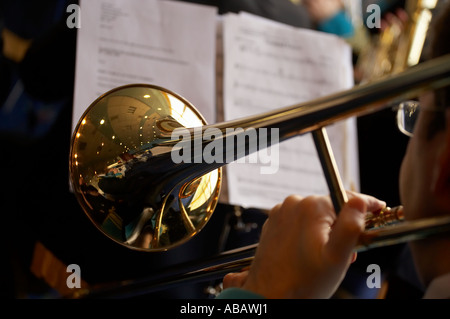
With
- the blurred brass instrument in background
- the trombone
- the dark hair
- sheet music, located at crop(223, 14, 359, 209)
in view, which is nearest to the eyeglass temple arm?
the trombone

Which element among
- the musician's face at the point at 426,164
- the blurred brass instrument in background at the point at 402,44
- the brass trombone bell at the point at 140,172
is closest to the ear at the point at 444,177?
the musician's face at the point at 426,164

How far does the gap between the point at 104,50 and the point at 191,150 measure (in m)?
0.46

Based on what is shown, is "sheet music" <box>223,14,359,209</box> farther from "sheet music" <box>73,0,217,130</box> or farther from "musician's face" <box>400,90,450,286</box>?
"musician's face" <box>400,90,450,286</box>

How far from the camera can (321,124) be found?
0.49m

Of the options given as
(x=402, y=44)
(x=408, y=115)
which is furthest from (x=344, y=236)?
(x=402, y=44)

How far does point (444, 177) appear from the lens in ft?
1.56

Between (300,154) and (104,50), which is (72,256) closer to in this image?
(104,50)

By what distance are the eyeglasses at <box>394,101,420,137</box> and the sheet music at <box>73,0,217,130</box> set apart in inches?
17.9

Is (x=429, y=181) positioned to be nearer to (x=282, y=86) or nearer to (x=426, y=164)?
(x=426, y=164)

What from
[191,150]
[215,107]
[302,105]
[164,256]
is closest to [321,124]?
[302,105]

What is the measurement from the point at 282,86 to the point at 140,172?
1.76 feet

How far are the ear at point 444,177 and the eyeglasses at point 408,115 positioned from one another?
0.11m

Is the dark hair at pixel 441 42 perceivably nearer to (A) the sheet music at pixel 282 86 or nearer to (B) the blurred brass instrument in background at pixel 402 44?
(A) the sheet music at pixel 282 86
